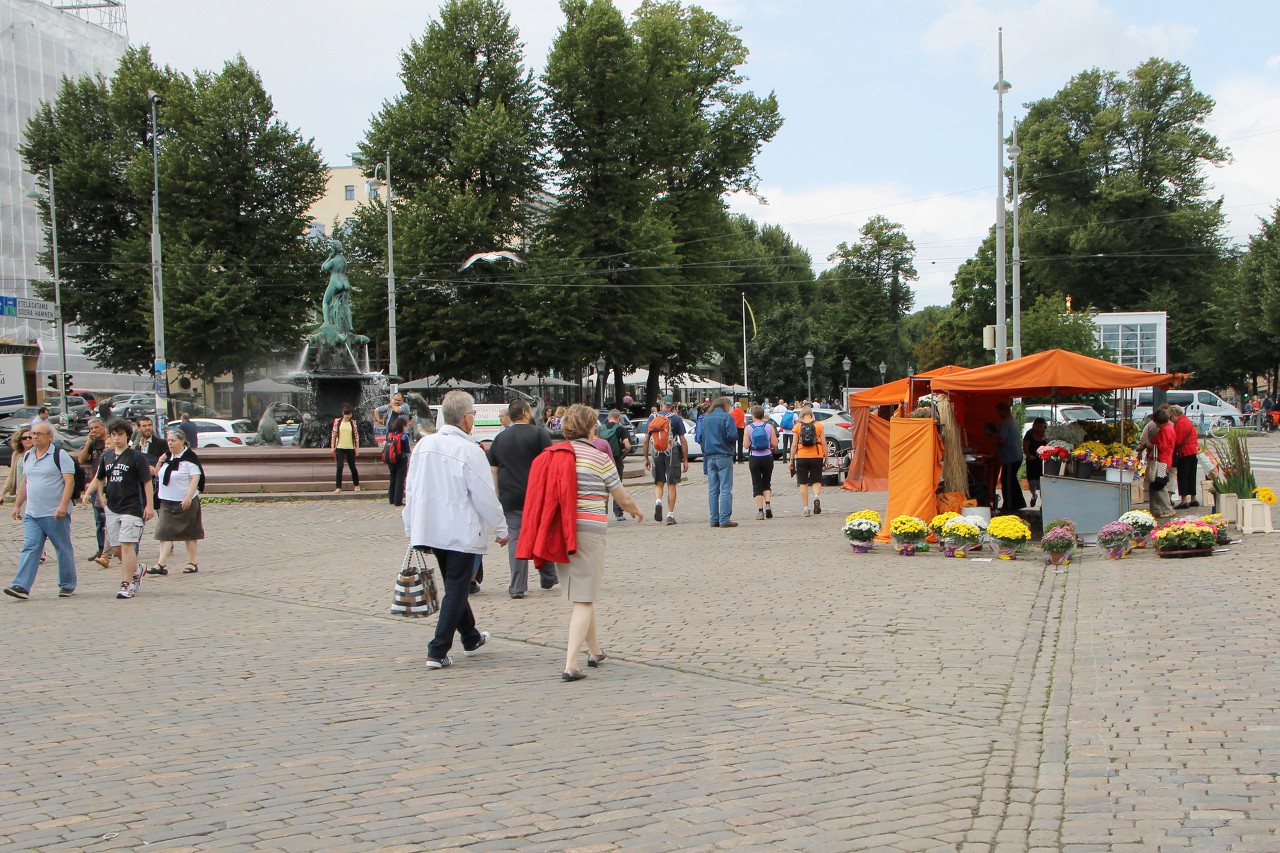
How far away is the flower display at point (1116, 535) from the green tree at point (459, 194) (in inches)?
1175

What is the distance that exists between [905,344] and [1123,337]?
5569 cm

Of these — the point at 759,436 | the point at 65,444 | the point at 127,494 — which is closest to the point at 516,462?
the point at 127,494

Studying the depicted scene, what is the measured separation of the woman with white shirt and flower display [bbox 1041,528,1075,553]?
893cm

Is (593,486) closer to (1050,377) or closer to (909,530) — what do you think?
(909,530)

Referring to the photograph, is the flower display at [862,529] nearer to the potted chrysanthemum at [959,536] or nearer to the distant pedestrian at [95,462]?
the potted chrysanthemum at [959,536]

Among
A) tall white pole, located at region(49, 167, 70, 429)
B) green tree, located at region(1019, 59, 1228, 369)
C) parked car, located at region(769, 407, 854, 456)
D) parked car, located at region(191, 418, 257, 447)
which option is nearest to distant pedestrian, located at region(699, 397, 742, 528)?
parked car, located at region(769, 407, 854, 456)

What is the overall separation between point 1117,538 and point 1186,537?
0.67 m

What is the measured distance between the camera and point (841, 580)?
11.7 meters

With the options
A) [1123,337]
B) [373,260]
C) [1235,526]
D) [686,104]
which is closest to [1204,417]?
[1123,337]

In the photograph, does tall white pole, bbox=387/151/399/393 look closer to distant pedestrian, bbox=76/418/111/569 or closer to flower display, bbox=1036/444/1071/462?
distant pedestrian, bbox=76/418/111/569

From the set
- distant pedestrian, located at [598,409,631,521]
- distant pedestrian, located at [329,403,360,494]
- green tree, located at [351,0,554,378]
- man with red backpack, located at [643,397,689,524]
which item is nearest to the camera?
man with red backpack, located at [643,397,689,524]

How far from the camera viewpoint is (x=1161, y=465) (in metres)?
16.1

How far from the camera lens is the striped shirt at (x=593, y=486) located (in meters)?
7.51

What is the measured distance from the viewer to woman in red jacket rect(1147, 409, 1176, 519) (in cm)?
1602
